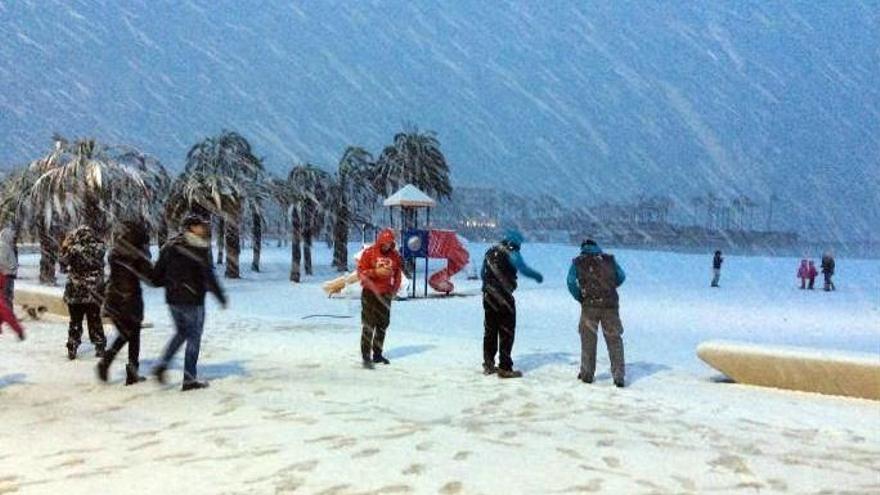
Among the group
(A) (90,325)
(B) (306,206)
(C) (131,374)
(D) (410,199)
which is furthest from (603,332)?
(B) (306,206)

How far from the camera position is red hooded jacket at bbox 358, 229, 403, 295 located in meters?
9.48

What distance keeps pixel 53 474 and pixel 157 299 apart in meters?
16.2

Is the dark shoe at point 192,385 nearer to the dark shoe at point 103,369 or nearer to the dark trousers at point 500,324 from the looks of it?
the dark shoe at point 103,369

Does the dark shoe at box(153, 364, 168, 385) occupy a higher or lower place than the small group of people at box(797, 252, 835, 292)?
lower

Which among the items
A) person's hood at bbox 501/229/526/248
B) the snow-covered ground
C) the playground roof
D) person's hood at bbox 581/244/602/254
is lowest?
the snow-covered ground

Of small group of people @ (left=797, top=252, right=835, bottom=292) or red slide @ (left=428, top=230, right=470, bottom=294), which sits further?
small group of people @ (left=797, top=252, right=835, bottom=292)

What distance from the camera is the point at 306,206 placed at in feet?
114

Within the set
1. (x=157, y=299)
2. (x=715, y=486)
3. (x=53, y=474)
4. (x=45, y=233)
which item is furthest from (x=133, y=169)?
(x=715, y=486)

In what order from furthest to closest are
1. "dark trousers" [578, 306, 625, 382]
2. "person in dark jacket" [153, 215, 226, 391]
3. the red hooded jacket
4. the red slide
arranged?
the red slide → the red hooded jacket → "dark trousers" [578, 306, 625, 382] → "person in dark jacket" [153, 215, 226, 391]

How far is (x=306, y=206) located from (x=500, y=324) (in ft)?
87.5

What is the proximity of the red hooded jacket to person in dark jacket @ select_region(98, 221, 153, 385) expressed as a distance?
2.55 meters

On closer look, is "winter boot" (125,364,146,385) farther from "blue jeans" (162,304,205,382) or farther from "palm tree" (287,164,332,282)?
"palm tree" (287,164,332,282)

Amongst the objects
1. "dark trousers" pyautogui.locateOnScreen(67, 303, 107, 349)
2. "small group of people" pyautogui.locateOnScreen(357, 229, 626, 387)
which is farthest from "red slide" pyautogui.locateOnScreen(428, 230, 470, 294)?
"dark trousers" pyautogui.locateOnScreen(67, 303, 107, 349)

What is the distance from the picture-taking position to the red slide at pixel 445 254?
24562 mm
